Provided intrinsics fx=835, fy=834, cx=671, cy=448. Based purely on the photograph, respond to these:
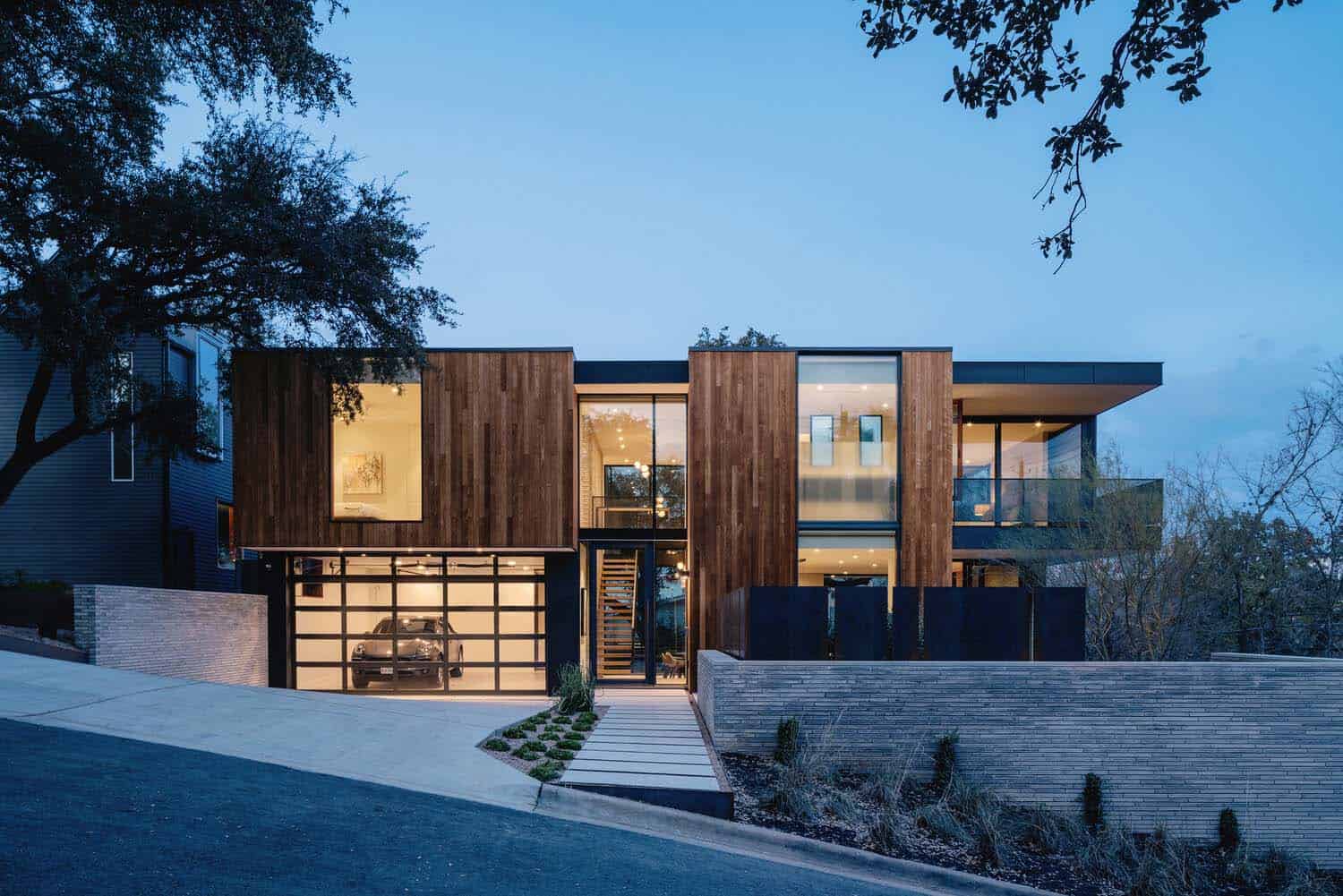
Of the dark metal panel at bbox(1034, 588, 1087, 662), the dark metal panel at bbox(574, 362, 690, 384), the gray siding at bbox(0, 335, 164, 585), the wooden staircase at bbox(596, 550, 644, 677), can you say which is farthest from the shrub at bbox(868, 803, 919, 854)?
the gray siding at bbox(0, 335, 164, 585)

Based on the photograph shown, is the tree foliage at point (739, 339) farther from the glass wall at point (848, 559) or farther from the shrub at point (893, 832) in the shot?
the shrub at point (893, 832)

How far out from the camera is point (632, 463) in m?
15.9

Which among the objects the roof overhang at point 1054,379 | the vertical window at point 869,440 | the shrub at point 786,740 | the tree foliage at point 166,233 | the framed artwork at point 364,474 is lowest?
the shrub at point 786,740

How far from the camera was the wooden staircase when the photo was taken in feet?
51.2

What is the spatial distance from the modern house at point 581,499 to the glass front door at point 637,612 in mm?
37

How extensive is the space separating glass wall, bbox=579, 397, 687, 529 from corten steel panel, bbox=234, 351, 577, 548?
141 cm

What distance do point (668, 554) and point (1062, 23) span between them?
12.3 metres

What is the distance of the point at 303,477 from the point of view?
1425cm

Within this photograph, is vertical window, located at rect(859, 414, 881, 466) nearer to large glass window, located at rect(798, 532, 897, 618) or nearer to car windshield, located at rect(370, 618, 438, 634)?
large glass window, located at rect(798, 532, 897, 618)

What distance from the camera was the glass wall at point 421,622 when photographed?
14953 mm

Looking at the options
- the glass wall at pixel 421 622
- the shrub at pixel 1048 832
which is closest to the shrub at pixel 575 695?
the glass wall at pixel 421 622

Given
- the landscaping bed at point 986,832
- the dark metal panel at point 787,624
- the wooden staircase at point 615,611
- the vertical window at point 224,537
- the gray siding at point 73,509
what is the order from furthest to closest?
the vertical window at point 224,537, the gray siding at point 73,509, the wooden staircase at point 615,611, the dark metal panel at point 787,624, the landscaping bed at point 986,832

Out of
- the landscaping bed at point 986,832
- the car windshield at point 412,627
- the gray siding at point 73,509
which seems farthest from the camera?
the gray siding at point 73,509

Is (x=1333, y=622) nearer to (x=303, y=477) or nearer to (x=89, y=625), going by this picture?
(x=303, y=477)
